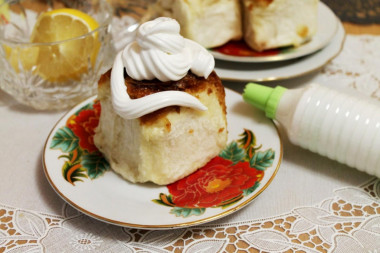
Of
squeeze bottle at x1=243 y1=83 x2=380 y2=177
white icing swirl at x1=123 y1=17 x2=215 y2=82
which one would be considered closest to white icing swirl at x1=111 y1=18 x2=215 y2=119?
white icing swirl at x1=123 y1=17 x2=215 y2=82

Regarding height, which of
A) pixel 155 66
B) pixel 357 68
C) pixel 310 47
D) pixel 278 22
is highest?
pixel 155 66

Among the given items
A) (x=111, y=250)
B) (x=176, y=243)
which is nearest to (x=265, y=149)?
(x=176, y=243)

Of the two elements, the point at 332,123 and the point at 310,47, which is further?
the point at 310,47

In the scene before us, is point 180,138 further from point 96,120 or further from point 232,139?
point 96,120

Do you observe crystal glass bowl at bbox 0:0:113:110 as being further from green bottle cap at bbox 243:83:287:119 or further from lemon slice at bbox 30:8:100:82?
green bottle cap at bbox 243:83:287:119

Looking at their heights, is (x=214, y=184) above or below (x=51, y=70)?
below

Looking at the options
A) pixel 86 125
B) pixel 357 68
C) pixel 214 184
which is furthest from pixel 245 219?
pixel 357 68

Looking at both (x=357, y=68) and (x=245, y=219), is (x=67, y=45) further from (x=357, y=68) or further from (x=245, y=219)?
(x=357, y=68)
